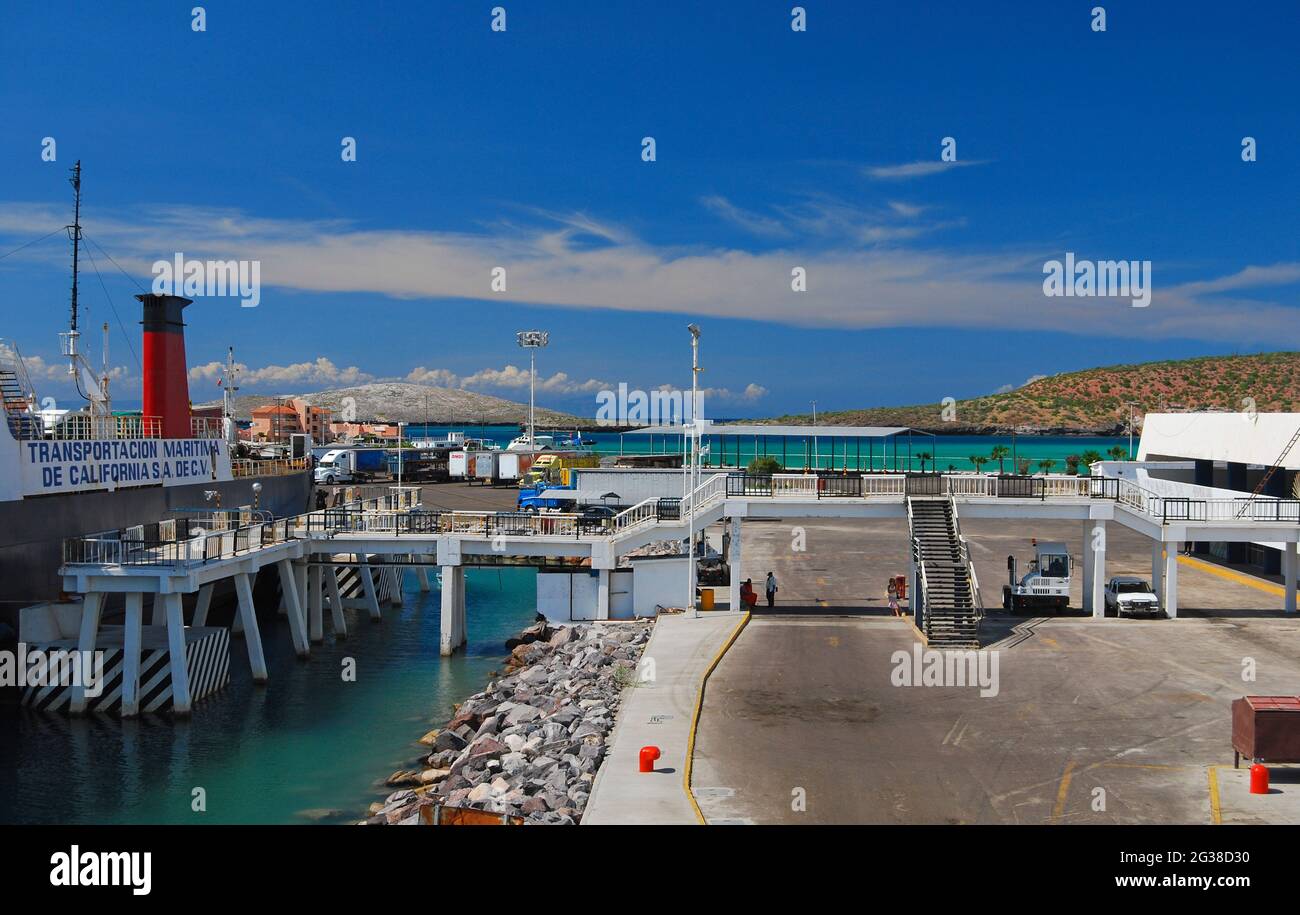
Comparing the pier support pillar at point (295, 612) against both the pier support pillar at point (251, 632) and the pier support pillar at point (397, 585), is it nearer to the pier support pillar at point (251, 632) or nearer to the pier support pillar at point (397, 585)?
the pier support pillar at point (251, 632)

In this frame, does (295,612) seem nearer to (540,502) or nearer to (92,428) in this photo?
(92,428)

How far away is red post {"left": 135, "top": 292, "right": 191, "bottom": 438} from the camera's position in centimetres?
4491

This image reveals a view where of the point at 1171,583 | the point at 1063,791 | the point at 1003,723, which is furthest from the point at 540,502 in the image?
the point at 1063,791

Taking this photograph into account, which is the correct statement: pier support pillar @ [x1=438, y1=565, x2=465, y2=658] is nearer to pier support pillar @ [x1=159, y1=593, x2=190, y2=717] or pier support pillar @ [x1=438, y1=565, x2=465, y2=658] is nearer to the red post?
pier support pillar @ [x1=159, y1=593, x2=190, y2=717]

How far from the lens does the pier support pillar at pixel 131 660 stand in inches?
→ 1178

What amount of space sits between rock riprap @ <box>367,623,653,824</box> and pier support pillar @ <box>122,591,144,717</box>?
892 cm

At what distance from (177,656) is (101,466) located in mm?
9490

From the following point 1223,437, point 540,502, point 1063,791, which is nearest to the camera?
point 1063,791

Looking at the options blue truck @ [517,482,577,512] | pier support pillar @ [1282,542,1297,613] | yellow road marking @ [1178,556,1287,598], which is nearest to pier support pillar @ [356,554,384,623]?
blue truck @ [517,482,577,512]

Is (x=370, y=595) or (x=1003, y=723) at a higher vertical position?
(x=1003, y=723)

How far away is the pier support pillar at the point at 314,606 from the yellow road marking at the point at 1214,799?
3230cm

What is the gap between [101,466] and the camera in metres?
36.0
